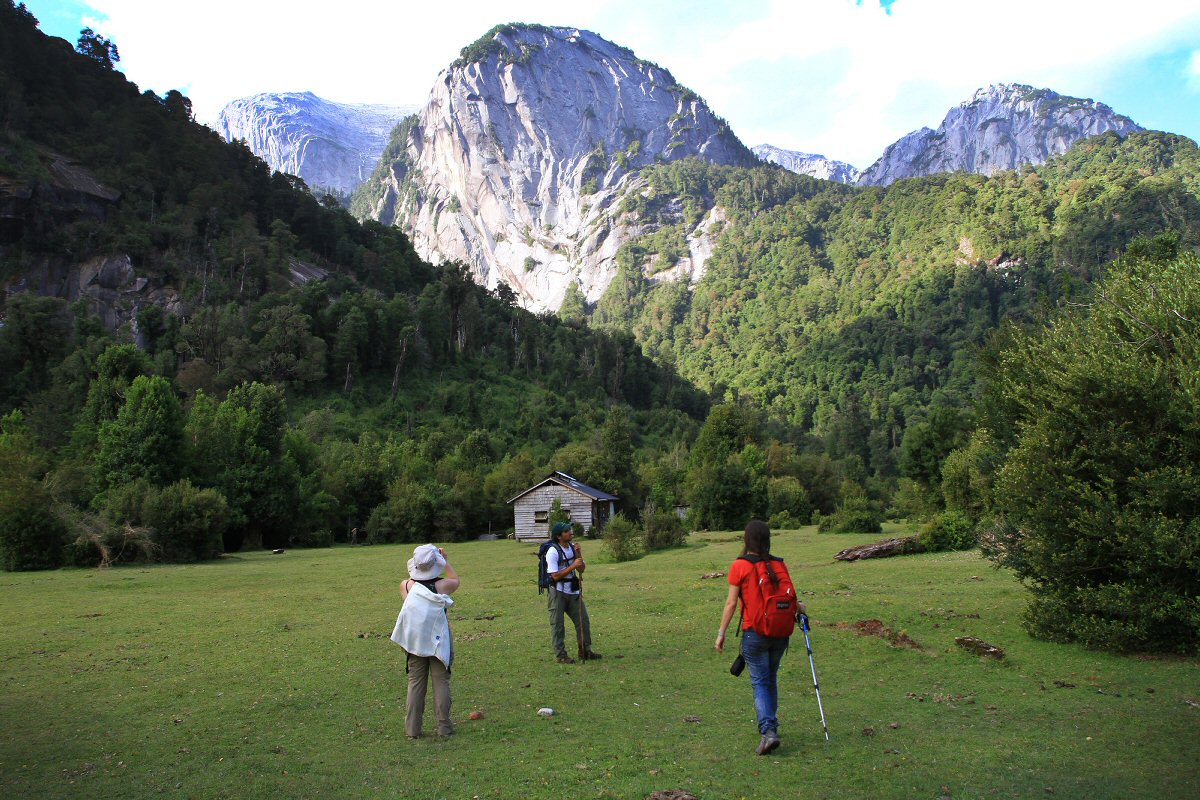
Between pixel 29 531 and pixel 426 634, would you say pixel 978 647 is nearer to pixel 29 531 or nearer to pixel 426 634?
pixel 426 634

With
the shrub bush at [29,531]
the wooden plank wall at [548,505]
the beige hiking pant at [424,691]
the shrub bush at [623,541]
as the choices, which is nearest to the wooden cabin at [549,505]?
the wooden plank wall at [548,505]

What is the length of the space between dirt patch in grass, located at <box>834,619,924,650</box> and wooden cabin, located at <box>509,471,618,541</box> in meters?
39.0

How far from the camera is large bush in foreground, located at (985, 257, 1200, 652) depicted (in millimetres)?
10508

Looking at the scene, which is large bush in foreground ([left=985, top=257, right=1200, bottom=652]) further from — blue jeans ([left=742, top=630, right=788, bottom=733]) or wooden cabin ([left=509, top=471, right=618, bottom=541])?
wooden cabin ([left=509, top=471, right=618, bottom=541])

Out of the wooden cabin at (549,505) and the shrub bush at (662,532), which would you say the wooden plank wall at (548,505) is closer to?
the wooden cabin at (549,505)

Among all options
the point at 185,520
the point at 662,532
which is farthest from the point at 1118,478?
the point at 185,520

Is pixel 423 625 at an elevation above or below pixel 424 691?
above

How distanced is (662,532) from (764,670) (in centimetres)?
2999

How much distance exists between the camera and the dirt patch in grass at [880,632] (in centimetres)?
1181

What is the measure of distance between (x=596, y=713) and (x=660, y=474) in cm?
5529

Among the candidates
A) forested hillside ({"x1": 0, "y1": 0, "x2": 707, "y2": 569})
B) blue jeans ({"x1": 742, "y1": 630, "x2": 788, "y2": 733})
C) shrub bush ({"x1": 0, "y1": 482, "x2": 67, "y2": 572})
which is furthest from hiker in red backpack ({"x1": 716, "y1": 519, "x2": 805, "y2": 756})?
forested hillside ({"x1": 0, "y1": 0, "x2": 707, "y2": 569})

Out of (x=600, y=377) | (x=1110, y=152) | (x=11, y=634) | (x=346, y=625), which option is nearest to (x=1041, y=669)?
(x=346, y=625)

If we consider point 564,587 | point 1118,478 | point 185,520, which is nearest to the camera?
point 564,587

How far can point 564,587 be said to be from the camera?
11.1m
